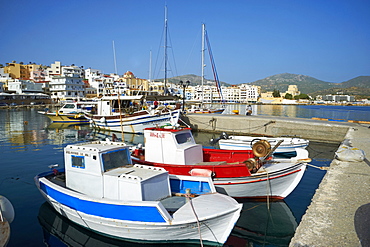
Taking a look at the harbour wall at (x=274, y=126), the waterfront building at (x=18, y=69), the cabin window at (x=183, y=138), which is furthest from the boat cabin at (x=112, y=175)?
the waterfront building at (x=18, y=69)

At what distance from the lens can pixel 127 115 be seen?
27.5 metres

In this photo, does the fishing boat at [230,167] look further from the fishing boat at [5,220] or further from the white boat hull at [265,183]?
the fishing boat at [5,220]

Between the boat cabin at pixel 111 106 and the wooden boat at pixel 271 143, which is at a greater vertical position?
the boat cabin at pixel 111 106

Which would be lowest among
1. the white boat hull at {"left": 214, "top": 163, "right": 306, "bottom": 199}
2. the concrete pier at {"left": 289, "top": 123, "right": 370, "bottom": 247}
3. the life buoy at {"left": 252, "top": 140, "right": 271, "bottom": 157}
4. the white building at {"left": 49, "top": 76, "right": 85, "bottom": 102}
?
the white boat hull at {"left": 214, "top": 163, "right": 306, "bottom": 199}

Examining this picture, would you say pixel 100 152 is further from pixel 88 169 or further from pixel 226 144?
pixel 226 144

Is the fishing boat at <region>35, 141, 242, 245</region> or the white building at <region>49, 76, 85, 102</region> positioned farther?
the white building at <region>49, 76, 85, 102</region>

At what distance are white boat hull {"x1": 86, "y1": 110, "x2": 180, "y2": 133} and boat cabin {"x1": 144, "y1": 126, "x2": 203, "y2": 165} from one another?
13.9 m

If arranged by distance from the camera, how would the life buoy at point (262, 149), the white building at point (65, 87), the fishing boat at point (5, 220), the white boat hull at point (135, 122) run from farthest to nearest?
the white building at point (65, 87) < the white boat hull at point (135, 122) < the life buoy at point (262, 149) < the fishing boat at point (5, 220)

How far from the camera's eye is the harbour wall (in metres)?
21.8

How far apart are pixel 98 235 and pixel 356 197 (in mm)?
6880

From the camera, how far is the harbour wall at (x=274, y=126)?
21.8 m

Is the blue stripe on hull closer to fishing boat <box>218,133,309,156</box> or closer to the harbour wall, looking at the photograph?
fishing boat <box>218,133,309,156</box>

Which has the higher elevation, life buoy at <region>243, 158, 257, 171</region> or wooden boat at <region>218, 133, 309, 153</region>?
life buoy at <region>243, 158, 257, 171</region>

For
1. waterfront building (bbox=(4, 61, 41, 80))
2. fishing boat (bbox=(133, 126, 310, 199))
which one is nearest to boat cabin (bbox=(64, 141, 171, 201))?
fishing boat (bbox=(133, 126, 310, 199))
